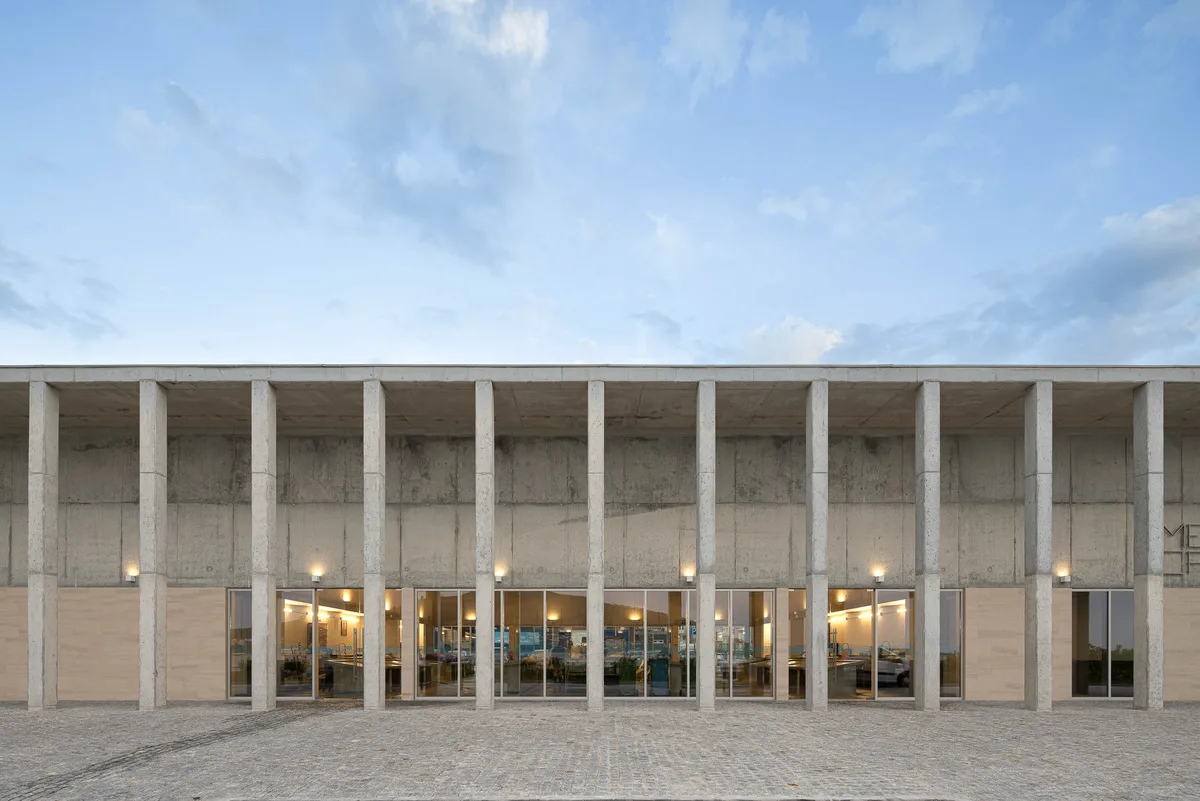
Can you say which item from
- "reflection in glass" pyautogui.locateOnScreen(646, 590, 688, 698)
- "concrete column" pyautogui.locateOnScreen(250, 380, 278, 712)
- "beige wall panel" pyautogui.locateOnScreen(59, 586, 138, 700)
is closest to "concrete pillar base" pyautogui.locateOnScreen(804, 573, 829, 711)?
"reflection in glass" pyautogui.locateOnScreen(646, 590, 688, 698)

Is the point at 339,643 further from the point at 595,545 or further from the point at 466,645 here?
the point at 595,545

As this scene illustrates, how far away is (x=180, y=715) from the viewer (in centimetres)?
1758

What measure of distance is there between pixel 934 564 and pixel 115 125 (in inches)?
1038

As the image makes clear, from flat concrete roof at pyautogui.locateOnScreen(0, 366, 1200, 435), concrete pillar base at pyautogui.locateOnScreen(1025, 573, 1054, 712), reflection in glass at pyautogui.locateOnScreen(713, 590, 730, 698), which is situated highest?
flat concrete roof at pyautogui.locateOnScreen(0, 366, 1200, 435)

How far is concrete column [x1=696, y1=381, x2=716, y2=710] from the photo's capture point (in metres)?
18.2

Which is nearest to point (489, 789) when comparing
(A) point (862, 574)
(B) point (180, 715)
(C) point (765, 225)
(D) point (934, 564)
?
(B) point (180, 715)

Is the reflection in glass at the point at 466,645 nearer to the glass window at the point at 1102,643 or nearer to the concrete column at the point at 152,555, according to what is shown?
the concrete column at the point at 152,555

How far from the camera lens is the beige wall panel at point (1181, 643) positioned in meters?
21.8

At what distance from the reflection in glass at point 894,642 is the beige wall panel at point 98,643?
18.1 metres

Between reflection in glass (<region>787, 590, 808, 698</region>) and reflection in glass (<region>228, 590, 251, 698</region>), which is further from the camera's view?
reflection in glass (<region>787, 590, 808, 698</region>)

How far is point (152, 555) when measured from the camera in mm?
18266

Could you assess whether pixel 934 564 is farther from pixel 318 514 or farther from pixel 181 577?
pixel 181 577

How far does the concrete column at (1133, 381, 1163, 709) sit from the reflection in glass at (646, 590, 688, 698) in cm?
971

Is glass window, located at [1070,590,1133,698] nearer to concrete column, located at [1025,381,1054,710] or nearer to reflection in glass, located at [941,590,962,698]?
reflection in glass, located at [941,590,962,698]
